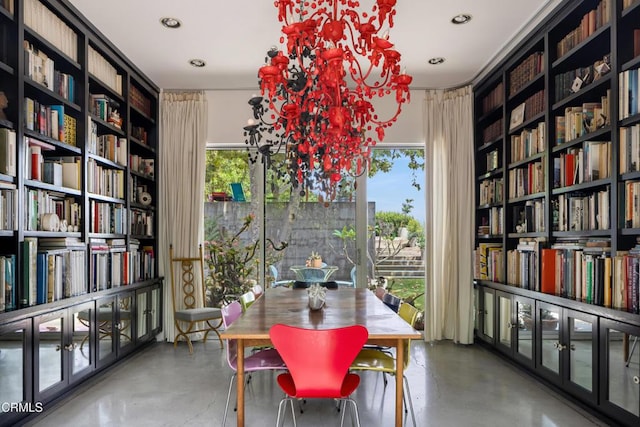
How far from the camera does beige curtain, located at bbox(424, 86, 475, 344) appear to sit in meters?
5.19

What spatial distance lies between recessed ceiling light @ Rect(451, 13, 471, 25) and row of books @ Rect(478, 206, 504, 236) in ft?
6.33

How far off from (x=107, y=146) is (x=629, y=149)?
4.20 m

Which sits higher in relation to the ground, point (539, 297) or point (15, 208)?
point (15, 208)

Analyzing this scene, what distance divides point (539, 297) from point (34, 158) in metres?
3.94

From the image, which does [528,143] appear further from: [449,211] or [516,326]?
[516,326]

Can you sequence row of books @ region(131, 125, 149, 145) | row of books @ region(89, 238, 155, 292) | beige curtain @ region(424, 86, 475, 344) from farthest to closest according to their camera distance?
beige curtain @ region(424, 86, 475, 344), row of books @ region(131, 125, 149, 145), row of books @ region(89, 238, 155, 292)

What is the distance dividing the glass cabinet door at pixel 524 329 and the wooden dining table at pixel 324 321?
4.38 ft

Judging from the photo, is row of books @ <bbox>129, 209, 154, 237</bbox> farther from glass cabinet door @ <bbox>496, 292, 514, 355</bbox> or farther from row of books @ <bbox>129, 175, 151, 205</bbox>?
glass cabinet door @ <bbox>496, 292, 514, 355</bbox>

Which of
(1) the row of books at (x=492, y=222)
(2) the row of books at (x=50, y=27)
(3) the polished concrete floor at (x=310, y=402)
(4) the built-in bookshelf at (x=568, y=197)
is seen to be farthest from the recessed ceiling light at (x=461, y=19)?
(2) the row of books at (x=50, y=27)

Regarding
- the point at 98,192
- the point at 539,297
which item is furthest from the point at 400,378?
the point at 98,192

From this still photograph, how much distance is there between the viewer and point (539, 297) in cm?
363

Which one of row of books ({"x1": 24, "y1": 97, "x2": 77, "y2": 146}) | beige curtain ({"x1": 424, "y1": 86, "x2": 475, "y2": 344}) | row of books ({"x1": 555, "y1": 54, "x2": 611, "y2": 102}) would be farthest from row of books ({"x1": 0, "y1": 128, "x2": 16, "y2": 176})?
→ beige curtain ({"x1": 424, "y1": 86, "x2": 475, "y2": 344})

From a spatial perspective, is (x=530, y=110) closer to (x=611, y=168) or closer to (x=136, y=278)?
(x=611, y=168)

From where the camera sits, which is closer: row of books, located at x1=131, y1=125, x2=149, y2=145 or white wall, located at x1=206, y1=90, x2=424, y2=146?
row of books, located at x1=131, y1=125, x2=149, y2=145
